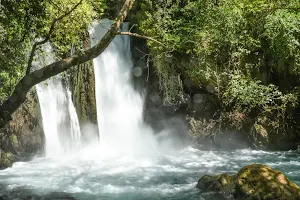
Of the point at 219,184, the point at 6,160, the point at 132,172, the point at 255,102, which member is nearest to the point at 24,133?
the point at 6,160

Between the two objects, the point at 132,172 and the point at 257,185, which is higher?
the point at 257,185

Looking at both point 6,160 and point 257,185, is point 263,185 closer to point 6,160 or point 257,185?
point 257,185

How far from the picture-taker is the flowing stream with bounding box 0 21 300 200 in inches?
272

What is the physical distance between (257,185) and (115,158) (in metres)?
5.44

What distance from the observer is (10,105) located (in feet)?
14.1

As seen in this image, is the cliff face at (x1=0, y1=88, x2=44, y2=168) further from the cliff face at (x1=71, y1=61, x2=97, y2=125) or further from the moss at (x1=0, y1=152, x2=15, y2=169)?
the cliff face at (x1=71, y1=61, x2=97, y2=125)

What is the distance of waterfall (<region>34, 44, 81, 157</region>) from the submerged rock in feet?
18.8

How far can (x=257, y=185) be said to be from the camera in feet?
A: 19.0

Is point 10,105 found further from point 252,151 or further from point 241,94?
point 252,151

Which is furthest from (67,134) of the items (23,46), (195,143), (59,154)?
(23,46)

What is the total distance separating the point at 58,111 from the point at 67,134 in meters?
0.81

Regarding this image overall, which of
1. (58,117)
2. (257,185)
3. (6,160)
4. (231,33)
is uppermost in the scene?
(231,33)

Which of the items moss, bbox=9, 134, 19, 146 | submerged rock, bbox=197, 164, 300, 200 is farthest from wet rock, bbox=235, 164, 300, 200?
moss, bbox=9, 134, 19, 146

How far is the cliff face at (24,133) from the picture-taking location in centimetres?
945
